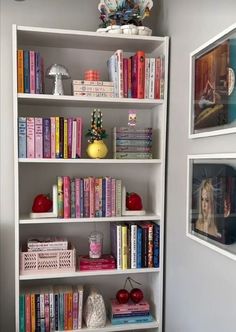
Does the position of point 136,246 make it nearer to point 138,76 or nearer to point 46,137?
point 46,137

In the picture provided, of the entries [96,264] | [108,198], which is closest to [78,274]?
[96,264]

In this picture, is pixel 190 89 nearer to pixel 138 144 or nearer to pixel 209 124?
pixel 209 124

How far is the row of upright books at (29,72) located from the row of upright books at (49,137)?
0.16 m

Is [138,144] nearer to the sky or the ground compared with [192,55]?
nearer to the ground

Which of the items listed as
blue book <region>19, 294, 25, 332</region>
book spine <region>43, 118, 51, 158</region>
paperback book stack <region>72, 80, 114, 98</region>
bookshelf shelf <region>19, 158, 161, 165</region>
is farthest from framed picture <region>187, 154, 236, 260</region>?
blue book <region>19, 294, 25, 332</region>

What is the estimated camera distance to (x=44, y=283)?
2.17 m

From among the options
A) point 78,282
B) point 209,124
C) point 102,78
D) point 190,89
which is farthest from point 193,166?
point 78,282

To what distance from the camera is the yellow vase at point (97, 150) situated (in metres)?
2.00

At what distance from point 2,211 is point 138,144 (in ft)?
2.83

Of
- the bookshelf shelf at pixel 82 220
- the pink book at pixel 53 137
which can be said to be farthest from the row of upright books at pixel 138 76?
the bookshelf shelf at pixel 82 220

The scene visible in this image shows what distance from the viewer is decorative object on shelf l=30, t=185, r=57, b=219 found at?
1.99m

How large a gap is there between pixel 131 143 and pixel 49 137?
1.50ft

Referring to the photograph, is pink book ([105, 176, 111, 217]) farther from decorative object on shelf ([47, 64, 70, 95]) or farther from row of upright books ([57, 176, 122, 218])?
decorative object on shelf ([47, 64, 70, 95])

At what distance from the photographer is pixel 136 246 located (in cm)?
207
